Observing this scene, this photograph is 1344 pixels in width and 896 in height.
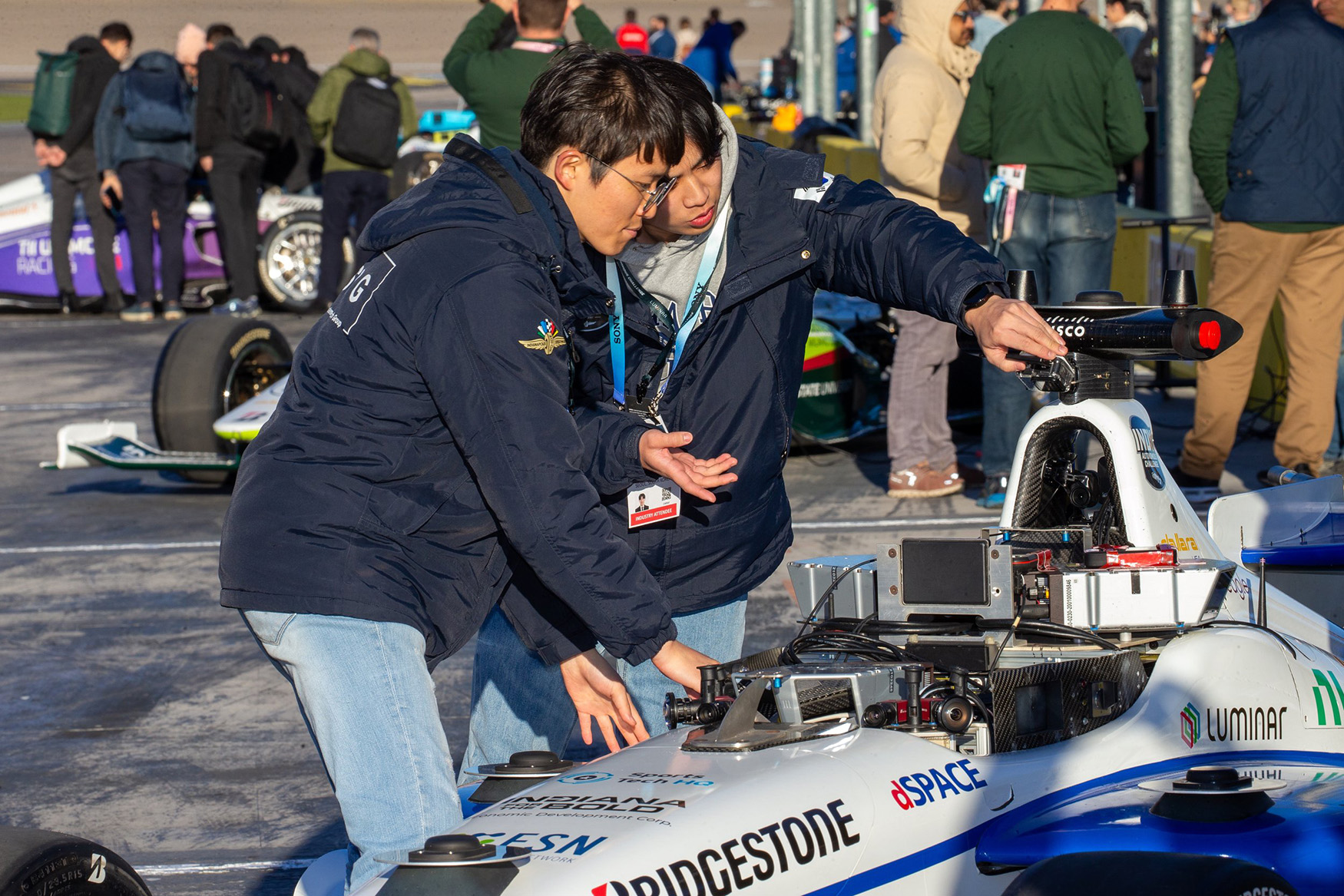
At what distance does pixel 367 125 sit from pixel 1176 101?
6.72m

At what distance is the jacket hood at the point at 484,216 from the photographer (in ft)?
9.19

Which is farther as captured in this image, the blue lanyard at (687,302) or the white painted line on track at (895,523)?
the white painted line on track at (895,523)

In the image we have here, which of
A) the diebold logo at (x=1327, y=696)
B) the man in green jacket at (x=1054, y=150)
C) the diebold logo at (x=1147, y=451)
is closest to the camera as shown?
the diebold logo at (x=1327, y=696)

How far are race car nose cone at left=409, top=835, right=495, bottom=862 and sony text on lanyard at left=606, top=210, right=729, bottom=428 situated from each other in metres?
1.27

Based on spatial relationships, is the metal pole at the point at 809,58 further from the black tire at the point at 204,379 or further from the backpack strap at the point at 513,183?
the backpack strap at the point at 513,183

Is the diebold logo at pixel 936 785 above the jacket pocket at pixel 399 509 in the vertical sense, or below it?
below

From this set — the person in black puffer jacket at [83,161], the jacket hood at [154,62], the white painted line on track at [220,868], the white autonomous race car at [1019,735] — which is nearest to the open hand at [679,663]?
the white autonomous race car at [1019,735]

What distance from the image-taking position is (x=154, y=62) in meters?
14.7

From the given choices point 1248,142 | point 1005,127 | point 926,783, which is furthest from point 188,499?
point 926,783

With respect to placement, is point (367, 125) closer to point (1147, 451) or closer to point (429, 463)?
point (1147, 451)

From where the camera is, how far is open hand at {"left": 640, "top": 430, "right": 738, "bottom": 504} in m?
3.31

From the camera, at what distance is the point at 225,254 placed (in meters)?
15.3

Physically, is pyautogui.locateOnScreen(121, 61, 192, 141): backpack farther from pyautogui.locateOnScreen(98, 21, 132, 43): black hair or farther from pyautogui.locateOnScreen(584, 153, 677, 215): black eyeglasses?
pyautogui.locateOnScreen(584, 153, 677, 215): black eyeglasses

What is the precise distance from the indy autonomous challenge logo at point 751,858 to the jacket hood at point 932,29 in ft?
20.9
